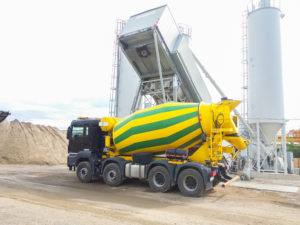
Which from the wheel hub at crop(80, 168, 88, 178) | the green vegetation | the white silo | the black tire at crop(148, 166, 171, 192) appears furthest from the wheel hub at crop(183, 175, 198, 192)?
the green vegetation

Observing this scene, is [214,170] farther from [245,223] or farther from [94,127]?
[94,127]

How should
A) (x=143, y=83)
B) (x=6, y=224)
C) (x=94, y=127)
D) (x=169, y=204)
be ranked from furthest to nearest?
(x=143, y=83)
(x=94, y=127)
(x=169, y=204)
(x=6, y=224)

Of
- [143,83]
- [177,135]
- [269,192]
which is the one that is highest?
[143,83]

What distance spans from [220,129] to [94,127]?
6200 mm

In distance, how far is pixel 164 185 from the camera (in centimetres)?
870

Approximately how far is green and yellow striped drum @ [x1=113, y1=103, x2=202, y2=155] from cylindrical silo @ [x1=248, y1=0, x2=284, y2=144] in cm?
902

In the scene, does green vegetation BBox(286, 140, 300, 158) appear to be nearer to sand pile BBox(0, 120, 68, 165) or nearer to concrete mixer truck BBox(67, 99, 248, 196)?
sand pile BBox(0, 120, 68, 165)

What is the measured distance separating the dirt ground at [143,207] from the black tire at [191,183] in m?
0.27

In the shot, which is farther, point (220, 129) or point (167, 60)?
point (167, 60)

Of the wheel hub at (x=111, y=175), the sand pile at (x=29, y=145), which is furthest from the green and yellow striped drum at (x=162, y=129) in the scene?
the sand pile at (x=29, y=145)

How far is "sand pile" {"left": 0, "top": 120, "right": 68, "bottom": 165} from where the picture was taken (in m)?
21.6

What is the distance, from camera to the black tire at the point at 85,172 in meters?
10.8

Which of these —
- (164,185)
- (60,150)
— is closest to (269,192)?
(164,185)

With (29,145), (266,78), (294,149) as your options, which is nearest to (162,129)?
(266,78)
